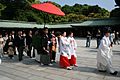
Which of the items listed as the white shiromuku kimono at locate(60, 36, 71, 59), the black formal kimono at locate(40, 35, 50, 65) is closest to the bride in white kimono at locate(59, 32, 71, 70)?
the white shiromuku kimono at locate(60, 36, 71, 59)

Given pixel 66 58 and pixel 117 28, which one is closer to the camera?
pixel 66 58

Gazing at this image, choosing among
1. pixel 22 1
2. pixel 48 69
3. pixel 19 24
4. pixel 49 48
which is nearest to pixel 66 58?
pixel 48 69

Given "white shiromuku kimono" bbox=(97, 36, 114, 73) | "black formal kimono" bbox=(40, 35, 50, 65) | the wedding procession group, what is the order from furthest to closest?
"black formal kimono" bbox=(40, 35, 50, 65), the wedding procession group, "white shiromuku kimono" bbox=(97, 36, 114, 73)

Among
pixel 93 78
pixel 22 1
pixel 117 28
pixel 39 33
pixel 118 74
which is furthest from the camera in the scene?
pixel 22 1

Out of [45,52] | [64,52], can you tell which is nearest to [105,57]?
[64,52]

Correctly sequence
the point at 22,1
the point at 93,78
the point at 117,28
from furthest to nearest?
the point at 22,1, the point at 117,28, the point at 93,78

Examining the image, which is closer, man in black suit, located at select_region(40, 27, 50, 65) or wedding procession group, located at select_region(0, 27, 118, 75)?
wedding procession group, located at select_region(0, 27, 118, 75)

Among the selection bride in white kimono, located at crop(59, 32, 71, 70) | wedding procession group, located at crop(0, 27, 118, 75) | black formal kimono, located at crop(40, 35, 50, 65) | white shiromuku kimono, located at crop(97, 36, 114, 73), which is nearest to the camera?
white shiromuku kimono, located at crop(97, 36, 114, 73)

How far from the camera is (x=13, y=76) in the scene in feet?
28.9

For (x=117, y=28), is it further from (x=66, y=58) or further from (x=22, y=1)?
(x=66, y=58)

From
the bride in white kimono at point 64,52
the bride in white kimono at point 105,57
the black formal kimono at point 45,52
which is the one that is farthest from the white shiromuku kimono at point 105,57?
the black formal kimono at point 45,52

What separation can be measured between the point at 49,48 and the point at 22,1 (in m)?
34.6

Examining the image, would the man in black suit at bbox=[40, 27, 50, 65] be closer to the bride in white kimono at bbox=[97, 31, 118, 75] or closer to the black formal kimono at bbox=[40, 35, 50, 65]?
the black formal kimono at bbox=[40, 35, 50, 65]

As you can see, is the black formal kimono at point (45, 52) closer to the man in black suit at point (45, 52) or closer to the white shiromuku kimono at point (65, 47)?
the man in black suit at point (45, 52)
